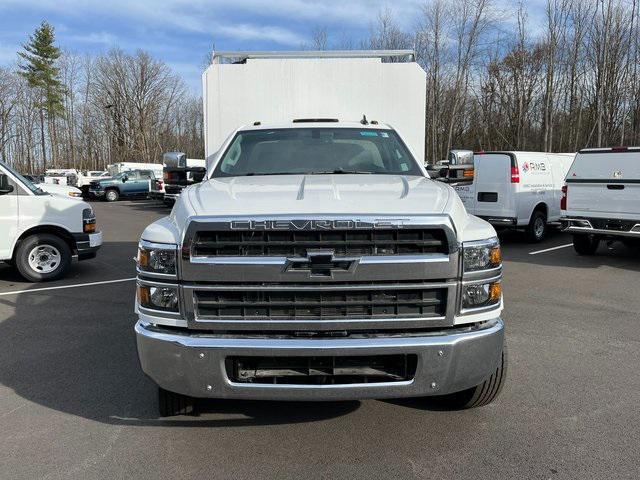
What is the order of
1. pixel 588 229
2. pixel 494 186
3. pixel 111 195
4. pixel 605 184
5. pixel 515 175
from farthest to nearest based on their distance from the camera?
pixel 111 195 → pixel 494 186 → pixel 515 175 → pixel 588 229 → pixel 605 184

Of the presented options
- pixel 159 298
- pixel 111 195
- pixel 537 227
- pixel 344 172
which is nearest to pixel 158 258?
pixel 159 298

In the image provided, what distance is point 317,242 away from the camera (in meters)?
2.94

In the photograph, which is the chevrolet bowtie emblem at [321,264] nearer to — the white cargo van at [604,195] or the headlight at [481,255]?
the headlight at [481,255]

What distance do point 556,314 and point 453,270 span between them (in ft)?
13.3

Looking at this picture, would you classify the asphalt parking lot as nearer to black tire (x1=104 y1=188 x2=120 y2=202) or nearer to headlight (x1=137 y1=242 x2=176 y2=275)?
headlight (x1=137 y1=242 x2=176 y2=275)

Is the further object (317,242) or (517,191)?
(517,191)

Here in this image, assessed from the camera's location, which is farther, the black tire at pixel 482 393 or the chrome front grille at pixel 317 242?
the black tire at pixel 482 393

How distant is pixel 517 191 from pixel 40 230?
9.68 m

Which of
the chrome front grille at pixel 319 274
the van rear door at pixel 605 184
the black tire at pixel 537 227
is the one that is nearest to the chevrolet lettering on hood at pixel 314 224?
the chrome front grille at pixel 319 274

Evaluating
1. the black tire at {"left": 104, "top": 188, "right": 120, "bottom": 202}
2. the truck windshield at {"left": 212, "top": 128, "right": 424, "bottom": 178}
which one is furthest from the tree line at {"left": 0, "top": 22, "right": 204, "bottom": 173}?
the truck windshield at {"left": 212, "top": 128, "right": 424, "bottom": 178}

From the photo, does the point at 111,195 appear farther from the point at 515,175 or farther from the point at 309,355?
the point at 309,355

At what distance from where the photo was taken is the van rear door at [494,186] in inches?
485

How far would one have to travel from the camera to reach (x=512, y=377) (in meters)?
4.36

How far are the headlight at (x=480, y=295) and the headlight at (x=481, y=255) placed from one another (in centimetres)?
10
